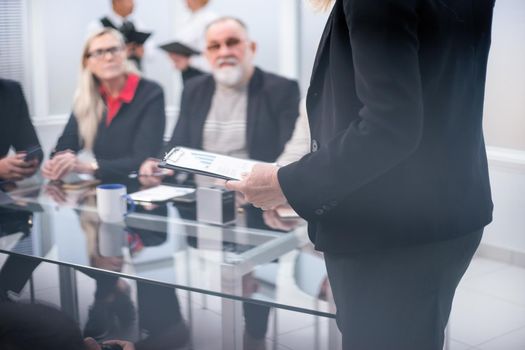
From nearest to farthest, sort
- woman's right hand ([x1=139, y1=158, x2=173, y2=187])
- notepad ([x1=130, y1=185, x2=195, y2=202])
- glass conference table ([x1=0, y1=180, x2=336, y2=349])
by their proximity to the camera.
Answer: glass conference table ([x1=0, y1=180, x2=336, y2=349])
notepad ([x1=130, y1=185, x2=195, y2=202])
woman's right hand ([x1=139, y1=158, x2=173, y2=187])

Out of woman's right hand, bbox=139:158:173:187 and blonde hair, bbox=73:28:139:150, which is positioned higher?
blonde hair, bbox=73:28:139:150

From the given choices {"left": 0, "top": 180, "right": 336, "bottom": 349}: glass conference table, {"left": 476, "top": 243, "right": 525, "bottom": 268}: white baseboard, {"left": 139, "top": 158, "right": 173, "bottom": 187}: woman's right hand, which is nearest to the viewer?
{"left": 0, "top": 180, "right": 336, "bottom": 349}: glass conference table

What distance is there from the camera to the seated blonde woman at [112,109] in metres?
3.09

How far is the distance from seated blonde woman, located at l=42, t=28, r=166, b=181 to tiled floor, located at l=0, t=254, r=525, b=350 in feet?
2.19

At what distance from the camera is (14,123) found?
3025mm

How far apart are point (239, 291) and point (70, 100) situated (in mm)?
4490

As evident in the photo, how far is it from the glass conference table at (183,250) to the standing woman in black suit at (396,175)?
1.37 feet

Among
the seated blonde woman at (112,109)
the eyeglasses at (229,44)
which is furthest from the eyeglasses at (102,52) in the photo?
the eyeglasses at (229,44)

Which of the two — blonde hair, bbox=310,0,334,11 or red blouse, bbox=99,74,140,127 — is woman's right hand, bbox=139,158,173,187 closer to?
red blouse, bbox=99,74,140,127

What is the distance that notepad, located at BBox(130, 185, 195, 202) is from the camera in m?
2.26

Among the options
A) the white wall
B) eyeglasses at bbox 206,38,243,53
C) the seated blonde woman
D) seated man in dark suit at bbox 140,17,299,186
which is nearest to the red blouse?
the seated blonde woman

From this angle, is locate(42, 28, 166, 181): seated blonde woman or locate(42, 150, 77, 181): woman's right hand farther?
locate(42, 28, 166, 181): seated blonde woman

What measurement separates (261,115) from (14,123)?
113cm

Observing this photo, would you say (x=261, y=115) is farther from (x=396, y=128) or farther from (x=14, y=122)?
(x=396, y=128)
